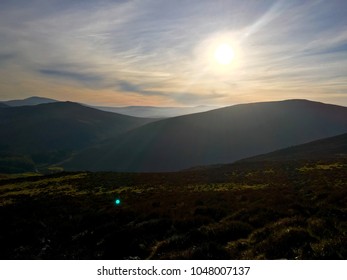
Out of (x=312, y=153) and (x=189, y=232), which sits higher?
(x=312, y=153)

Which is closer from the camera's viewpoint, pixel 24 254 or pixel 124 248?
pixel 124 248

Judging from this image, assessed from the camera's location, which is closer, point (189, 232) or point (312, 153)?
point (189, 232)

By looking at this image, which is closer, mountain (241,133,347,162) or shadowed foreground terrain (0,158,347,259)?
shadowed foreground terrain (0,158,347,259)

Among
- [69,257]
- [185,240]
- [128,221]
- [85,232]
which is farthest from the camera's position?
[128,221]

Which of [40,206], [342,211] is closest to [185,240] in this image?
[342,211]

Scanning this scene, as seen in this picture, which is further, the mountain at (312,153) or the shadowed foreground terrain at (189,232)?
the mountain at (312,153)
